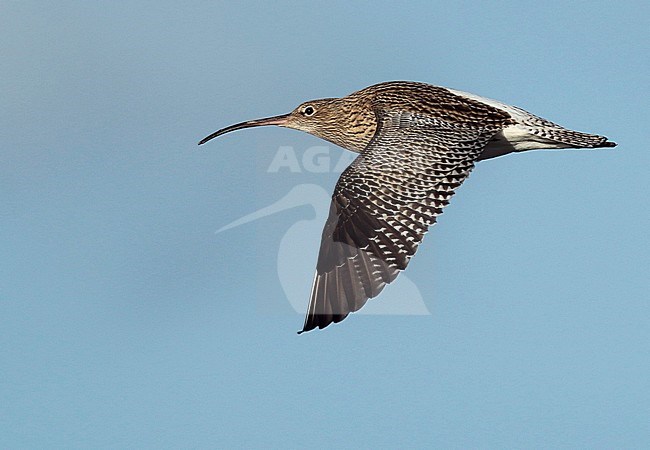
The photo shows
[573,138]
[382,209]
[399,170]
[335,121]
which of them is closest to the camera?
[382,209]

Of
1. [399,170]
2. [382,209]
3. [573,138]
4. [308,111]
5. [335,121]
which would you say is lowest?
[382,209]

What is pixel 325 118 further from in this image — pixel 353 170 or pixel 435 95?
pixel 353 170

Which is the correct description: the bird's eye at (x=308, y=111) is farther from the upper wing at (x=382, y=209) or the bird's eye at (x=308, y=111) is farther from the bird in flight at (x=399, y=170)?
the upper wing at (x=382, y=209)

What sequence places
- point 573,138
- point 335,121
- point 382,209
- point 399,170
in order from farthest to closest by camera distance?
point 335,121 < point 573,138 < point 399,170 < point 382,209

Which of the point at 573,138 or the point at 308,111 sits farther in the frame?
the point at 308,111

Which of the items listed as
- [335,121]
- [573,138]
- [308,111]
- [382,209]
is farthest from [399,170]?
[308,111]

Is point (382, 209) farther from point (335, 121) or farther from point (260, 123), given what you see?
point (260, 123)

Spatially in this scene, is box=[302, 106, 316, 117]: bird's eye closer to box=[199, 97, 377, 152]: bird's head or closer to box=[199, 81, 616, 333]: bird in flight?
box=[199, 97, 377, 152]: bird's head

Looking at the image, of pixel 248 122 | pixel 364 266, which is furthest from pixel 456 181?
pixel 248 122
